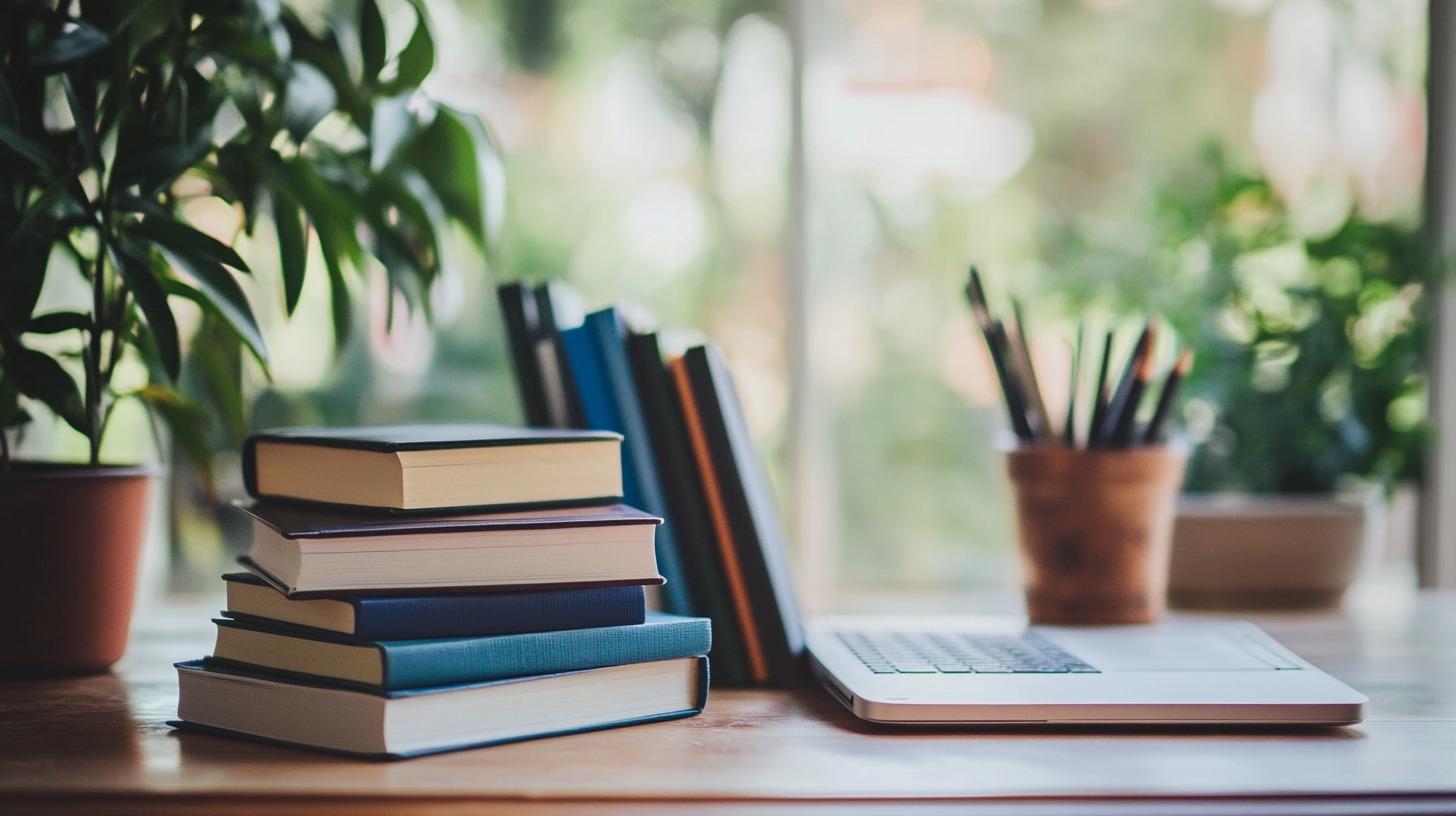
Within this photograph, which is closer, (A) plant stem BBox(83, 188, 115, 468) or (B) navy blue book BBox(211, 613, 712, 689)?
(B) navy blue book BBox(211, 613, 712, 689)

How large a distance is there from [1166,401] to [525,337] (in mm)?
508

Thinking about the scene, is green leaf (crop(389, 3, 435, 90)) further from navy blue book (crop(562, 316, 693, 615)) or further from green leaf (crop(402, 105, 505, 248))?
navy blue book (crop(562, 316, 693, 615))

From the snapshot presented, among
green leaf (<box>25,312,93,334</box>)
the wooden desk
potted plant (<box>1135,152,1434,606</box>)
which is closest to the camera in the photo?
the wooden desk

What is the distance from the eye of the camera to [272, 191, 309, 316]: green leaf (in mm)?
800

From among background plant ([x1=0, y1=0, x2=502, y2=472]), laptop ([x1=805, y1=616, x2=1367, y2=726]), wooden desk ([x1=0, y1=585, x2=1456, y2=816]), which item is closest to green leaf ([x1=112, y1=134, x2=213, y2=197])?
background plant ([x1=0, y1=0, x2=502, y2=472])

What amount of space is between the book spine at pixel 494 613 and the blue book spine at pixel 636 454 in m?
0.11

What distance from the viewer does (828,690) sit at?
2.45 feet

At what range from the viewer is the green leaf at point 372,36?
33.5 inches

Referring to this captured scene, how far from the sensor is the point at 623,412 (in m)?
0.80

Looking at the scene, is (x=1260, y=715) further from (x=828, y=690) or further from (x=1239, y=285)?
(x=1239, y=285)

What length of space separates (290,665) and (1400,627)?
0.91 m

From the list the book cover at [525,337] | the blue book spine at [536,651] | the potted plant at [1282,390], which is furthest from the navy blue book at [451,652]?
the potted plant at [1282,390]

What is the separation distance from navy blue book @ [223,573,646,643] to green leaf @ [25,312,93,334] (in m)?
0.22

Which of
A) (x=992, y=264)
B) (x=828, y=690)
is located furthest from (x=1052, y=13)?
(x=828, y=690)
